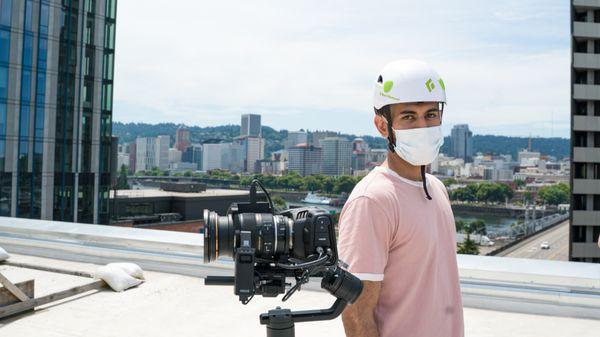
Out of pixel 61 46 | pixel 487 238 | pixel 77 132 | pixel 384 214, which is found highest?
pixel 61 46

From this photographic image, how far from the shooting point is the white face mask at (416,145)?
1.25m

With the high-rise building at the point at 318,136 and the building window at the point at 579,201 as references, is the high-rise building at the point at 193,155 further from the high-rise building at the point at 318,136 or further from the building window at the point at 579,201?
the building window at the point at 579,201

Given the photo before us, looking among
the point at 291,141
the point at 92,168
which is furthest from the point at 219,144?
the point at 92,168

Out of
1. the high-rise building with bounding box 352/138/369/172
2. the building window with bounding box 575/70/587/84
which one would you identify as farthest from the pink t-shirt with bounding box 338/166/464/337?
the high-rise building with bounding box 352/138/369/172

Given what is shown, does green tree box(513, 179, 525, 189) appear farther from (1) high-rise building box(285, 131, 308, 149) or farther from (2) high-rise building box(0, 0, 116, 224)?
(2) high-rise building box(0, 0, 116, 224)

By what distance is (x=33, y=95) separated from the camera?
810 inches

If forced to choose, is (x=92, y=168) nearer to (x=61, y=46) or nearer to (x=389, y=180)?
(x=61, y=46)

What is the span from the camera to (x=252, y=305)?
9.74ft

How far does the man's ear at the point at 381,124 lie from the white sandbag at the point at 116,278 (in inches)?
94.4

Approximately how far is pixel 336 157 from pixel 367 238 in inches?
3812

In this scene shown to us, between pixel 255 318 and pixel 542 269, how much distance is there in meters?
1.51

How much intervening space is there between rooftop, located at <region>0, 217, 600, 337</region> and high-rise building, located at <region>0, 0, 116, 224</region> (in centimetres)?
1853

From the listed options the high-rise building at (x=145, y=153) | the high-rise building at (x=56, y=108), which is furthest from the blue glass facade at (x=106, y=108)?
the high-rise building at (x=145, y=153)

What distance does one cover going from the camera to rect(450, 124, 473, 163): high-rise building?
163 metres
